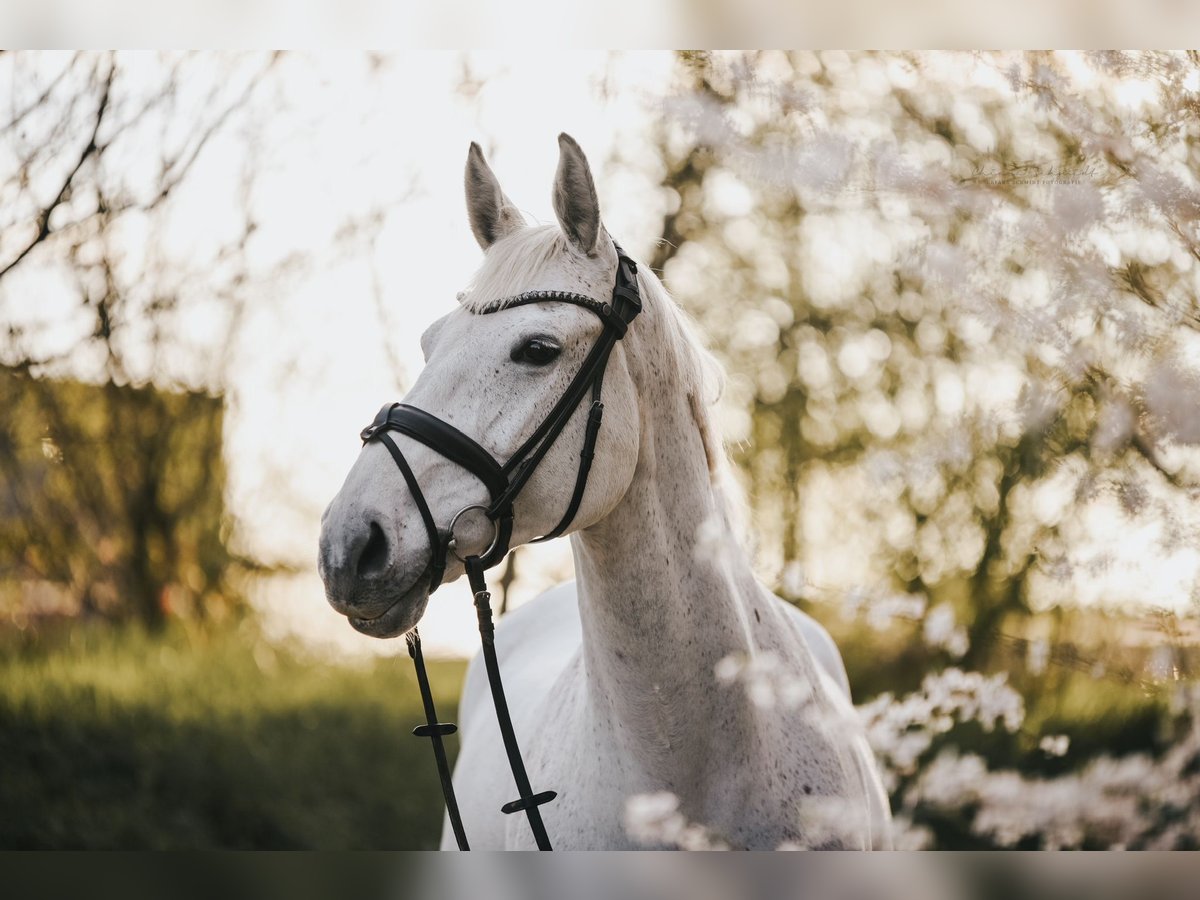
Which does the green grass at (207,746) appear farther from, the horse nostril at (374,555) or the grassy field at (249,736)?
the horse nostril at (374,555)

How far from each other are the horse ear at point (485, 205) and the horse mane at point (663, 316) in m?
0.07

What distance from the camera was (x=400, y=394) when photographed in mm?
3273

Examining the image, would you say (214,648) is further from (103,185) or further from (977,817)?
(977,817)

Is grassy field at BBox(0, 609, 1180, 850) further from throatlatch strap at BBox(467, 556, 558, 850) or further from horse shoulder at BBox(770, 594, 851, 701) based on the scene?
throatlatch strap at BBox(467, 556, 558, 850)

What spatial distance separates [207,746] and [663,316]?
283 cm

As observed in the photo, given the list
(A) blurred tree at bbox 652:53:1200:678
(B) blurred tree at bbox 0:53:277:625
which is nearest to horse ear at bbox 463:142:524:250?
(A) blurred tree at bbox 652:53:1200:678

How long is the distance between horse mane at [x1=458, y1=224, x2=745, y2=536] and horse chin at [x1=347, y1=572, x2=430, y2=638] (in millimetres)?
418

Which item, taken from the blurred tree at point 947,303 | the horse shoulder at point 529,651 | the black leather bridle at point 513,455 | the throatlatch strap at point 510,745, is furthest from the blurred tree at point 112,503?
the black leather bridle at point 513,455

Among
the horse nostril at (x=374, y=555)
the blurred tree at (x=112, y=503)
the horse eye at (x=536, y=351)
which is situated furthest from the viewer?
the blurred tree at (x=112, y=503)

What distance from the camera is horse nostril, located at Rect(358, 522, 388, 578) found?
1.23 m

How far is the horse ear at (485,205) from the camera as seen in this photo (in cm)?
150

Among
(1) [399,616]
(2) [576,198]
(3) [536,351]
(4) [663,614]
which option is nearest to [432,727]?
(1) [399,616]

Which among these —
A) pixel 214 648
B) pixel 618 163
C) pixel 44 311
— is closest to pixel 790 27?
pixel 618 163

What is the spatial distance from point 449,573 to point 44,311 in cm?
263
